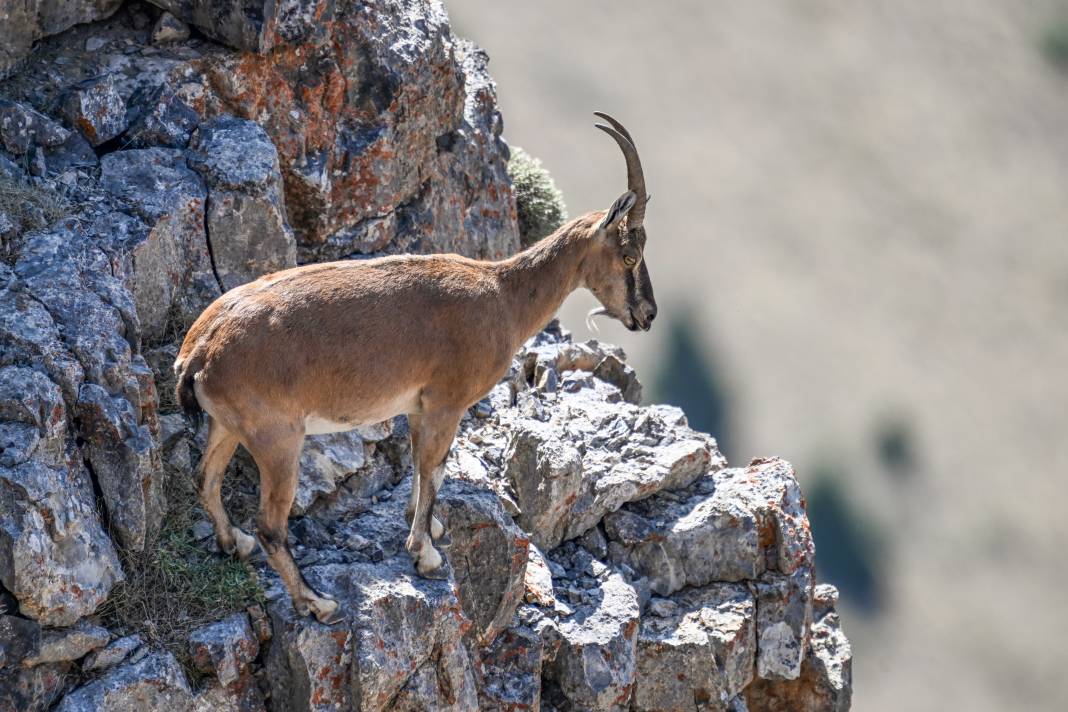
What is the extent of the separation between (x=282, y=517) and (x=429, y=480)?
1.32 meters

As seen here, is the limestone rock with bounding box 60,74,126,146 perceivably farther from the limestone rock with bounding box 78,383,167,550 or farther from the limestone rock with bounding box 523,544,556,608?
the limestone rock with bounding box 523,544,556,608

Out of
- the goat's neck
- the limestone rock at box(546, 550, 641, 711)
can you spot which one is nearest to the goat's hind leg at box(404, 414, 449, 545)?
the goat's neck

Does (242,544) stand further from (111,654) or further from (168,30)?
(168,30)

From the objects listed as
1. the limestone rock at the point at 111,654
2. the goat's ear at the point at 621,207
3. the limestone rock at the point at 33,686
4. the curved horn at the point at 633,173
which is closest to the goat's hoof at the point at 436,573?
the limestone rock at the point at 111,654

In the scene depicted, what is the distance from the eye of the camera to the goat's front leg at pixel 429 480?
9.27 meters

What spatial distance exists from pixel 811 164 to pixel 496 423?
157 ft

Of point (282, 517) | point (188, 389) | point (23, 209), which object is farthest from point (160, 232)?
point (282, 517)

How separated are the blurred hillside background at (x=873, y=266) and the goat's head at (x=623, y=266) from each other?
1142 inches

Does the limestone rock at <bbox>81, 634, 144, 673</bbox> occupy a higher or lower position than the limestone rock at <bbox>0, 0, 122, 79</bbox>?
lower

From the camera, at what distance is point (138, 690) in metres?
7.76

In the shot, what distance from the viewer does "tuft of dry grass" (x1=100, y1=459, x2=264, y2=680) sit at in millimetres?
8125

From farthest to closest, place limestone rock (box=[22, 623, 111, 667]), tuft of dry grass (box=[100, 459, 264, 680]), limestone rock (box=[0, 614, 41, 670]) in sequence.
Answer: tuft of dry grass (box=[100, 459, 264, 680]) → limestone rock (box=[22, 623, 111, 667]) → limestone rock (box=[0, 614, 41, 670])

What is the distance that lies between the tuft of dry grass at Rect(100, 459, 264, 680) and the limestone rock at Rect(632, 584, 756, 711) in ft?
12.4

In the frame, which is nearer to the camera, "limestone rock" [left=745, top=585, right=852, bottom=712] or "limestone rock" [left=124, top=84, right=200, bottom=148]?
"limestone rock" [left=124, top=84, right=200, bottom=148]
